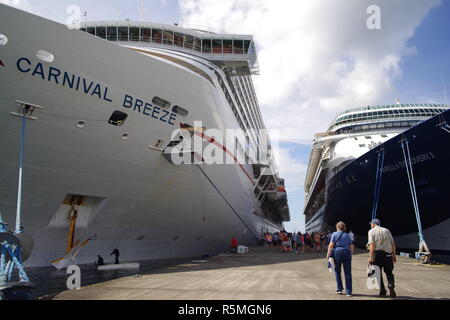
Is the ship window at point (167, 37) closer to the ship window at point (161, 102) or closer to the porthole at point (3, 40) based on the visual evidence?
the ship window at point (161, 102)

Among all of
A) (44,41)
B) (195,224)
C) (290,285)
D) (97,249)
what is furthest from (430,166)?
(44,41)

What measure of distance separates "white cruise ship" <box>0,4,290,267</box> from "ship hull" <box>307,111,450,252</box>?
8406mm

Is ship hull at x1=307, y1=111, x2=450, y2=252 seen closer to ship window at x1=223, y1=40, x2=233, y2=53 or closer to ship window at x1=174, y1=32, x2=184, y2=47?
ship window at x1=223, y1=40, x2=233, y2=53

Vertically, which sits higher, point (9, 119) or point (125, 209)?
point (9, 119)

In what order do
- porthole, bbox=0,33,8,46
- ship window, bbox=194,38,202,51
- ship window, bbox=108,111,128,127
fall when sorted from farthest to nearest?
ship window, bbox=194,38,202,51 < ship window, bbox=108,111,128,127 < porthole, bbox=0,33,8,46

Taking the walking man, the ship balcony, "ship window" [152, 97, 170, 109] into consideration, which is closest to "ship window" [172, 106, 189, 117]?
"ship window" [152, 97, 170, 109]

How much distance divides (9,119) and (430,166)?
15352mm

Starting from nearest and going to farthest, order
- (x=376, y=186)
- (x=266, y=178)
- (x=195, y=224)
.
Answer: (x=195, y=224)
(x=376, y=186)
(x=266, y=178)

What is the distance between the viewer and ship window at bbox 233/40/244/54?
56.5ft

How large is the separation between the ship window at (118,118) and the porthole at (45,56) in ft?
7.02

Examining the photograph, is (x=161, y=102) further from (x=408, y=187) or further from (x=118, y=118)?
(x=408, y=187)

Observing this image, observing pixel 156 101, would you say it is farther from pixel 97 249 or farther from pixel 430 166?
pixel 430 166

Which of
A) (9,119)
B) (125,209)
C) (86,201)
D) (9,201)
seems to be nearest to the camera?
(9,119)

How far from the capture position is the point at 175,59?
14.3m
